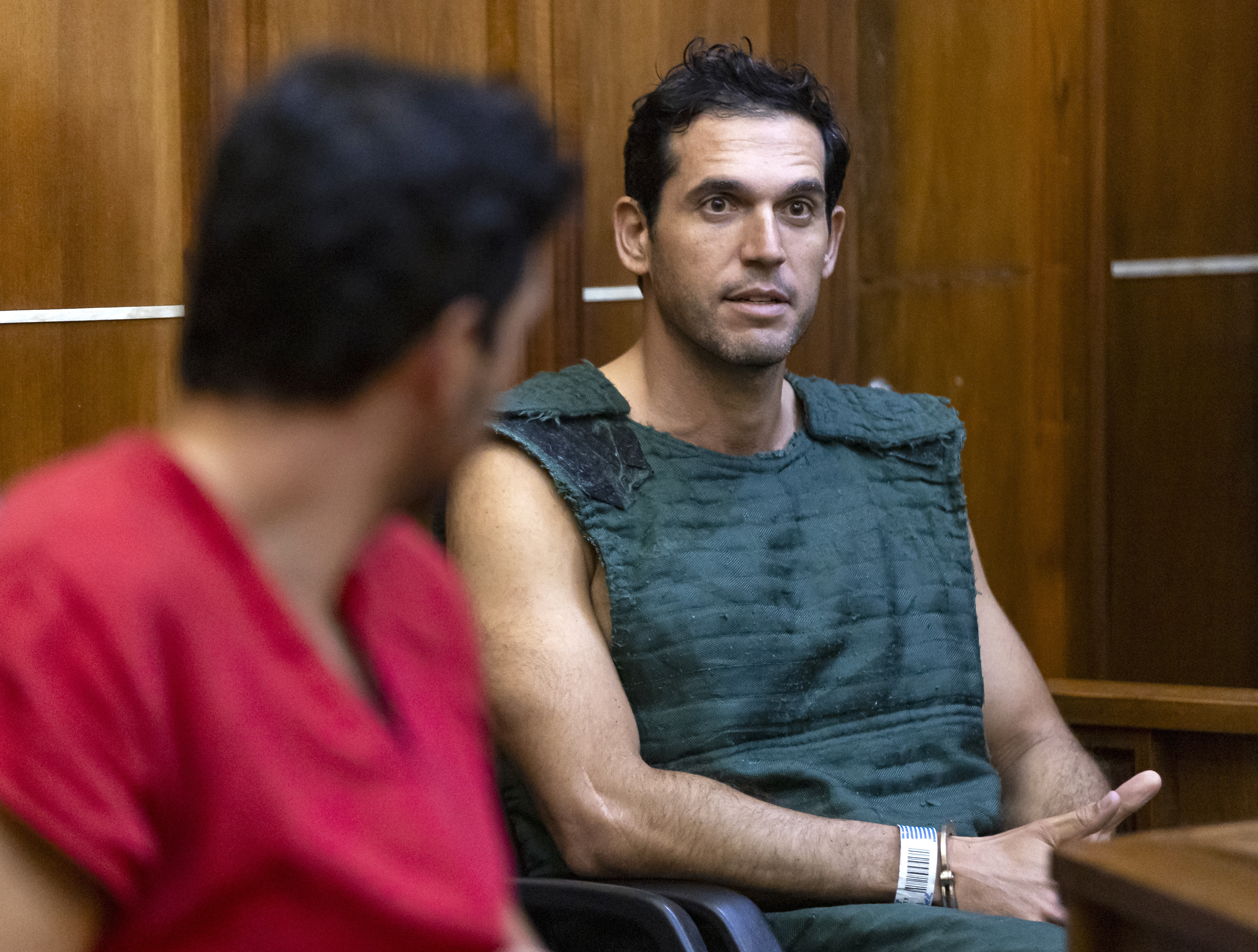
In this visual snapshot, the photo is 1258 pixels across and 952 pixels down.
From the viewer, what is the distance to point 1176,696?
2086 mm

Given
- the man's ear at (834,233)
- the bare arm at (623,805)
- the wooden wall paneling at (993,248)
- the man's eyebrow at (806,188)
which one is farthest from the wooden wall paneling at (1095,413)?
the bare arm at (623,805)

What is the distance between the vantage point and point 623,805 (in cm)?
176

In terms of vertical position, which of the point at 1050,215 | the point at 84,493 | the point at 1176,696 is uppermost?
the point at 1050,215

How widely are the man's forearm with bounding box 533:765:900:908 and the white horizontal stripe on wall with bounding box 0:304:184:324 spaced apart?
84 cm

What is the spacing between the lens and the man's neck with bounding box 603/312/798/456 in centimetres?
210

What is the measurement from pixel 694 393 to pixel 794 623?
0.37 metres

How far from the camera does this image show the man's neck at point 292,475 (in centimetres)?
74

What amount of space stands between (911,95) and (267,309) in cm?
237

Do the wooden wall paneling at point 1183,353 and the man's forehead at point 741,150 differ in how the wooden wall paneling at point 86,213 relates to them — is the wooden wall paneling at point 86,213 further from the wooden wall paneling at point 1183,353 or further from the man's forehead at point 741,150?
the wooden wall paneling at point 1183,353

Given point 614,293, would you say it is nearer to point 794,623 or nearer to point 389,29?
point 389,29

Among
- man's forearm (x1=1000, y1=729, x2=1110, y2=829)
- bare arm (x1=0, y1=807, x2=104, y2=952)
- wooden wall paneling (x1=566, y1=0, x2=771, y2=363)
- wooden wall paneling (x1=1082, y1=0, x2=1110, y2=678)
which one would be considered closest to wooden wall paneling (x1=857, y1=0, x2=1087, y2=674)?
wooden wall paneling (x1=1082, y1=0, x2=1110, y2=678)

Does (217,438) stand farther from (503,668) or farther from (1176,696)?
(1176,696)

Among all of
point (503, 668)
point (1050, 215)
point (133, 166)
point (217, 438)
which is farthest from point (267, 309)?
point (1050, 215)

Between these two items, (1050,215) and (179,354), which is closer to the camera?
(179,354)
